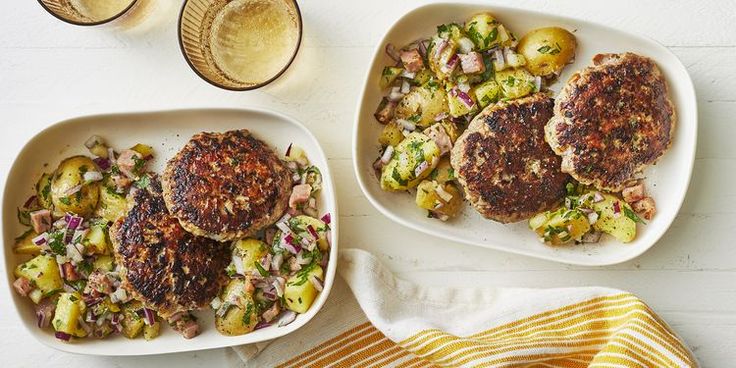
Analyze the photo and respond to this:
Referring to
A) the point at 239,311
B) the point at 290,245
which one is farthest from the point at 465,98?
the point at 239,311

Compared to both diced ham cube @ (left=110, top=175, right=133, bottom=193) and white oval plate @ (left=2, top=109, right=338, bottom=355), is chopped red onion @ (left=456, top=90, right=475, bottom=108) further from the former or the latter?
diced ham cube @ (left=110, top=175, right=133, bottom=193)

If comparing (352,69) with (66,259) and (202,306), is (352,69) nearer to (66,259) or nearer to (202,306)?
(202,306)

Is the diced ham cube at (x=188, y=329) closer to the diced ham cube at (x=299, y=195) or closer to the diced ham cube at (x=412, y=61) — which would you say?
the diced ham cube at (x=299, y=195)

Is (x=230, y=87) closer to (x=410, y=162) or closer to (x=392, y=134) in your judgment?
(x=392, y=134)

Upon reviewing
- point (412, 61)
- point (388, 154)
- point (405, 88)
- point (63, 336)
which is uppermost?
point (412, 61)

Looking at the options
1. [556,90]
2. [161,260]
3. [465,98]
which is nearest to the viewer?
[161,260]

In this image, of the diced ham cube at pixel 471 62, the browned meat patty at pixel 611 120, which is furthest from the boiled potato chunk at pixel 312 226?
the browned meat patty at pixel 611 120
